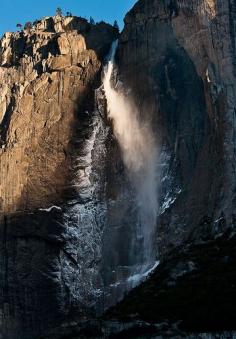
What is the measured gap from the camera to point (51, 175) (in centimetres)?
8244

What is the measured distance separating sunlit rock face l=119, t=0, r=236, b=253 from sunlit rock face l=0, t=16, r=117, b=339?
4.53 m

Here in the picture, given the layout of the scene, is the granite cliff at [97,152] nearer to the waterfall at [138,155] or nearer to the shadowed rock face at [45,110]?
the shadowed rock face at [45,110]

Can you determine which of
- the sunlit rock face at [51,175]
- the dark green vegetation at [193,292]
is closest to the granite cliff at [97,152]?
the sunlit rock face at [51,175]

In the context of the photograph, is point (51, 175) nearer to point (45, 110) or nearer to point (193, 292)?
point (45, 110)

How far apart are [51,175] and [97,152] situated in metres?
4.38

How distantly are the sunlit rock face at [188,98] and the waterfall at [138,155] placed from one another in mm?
964

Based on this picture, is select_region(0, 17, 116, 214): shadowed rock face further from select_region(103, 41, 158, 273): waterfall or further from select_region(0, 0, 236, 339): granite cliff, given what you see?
select_region(103, 41, 158, 273): waterfall

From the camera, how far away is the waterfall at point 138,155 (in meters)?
76.4

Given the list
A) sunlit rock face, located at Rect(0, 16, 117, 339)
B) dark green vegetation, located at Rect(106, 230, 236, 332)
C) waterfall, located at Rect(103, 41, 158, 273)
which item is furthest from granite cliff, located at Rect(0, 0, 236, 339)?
dark green vegetation, located at Rect(106, 230, 236, 332)

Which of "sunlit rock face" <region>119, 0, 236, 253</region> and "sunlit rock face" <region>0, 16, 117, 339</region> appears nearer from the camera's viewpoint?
"sunlit rock face" <region>119, 0, 236, 253</region>

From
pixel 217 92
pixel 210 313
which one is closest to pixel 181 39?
pixel 217 92

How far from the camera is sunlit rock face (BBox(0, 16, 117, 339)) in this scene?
78.3 metres

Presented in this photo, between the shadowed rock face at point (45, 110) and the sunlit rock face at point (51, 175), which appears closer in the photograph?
the sunlit rock face at point (51, 175)

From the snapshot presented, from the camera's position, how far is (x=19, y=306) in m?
78.8
